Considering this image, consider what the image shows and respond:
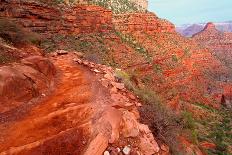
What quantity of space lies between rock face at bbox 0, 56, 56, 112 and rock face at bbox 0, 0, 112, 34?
1447cm

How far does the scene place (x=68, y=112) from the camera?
30.0ft

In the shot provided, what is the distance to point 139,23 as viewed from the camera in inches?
2144

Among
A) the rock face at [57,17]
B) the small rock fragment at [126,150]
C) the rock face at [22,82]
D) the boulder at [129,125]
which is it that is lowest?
the rock face at [57,17]

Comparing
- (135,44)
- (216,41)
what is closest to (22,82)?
(135,44)

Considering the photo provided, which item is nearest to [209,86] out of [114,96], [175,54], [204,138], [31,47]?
[175,54]

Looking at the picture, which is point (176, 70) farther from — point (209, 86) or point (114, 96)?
point (114, 96)

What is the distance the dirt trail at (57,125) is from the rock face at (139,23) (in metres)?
40.9

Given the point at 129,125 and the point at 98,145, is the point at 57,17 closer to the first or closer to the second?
the point at 129,125

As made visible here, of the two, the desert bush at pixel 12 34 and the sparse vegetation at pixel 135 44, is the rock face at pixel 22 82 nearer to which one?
the desert bush at pixel 12 34

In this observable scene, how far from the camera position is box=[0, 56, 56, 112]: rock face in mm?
9523

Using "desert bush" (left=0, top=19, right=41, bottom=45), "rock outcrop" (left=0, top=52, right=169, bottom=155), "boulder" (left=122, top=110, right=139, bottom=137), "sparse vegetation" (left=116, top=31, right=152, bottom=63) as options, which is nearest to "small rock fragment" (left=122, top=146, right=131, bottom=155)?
"rock outcrop" (left=0, top=52, right=169, bottom=155)

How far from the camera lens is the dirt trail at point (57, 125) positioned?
Answer: 7477mm

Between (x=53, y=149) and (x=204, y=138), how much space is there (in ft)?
92.1

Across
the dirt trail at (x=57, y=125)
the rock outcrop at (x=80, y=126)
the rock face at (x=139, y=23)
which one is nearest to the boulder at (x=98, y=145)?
the rock outcrop at (x=80, y=126)
